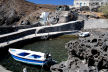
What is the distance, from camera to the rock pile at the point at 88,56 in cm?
704

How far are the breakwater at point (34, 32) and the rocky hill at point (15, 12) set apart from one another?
1137cm

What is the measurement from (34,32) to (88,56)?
72.8 feet

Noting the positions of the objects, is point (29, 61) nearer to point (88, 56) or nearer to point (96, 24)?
point (88, 56)

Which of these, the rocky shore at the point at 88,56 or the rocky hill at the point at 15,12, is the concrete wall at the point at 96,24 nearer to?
the rocky hill at the point at 15,12

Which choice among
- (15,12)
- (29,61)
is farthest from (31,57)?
(15,12)

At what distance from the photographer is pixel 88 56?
733 centimetres

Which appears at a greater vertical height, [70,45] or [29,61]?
[70,45]

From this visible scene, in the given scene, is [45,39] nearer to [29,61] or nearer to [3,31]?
[3,31]

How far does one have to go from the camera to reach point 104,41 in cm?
737

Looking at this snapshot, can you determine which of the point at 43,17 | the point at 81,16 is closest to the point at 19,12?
the point at 43,17

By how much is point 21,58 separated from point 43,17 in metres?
25.7

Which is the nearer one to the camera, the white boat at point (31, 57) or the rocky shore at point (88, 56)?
the rocky shore at point (88, 56)

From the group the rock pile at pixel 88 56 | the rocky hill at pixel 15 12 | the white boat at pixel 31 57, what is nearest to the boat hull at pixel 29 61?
the white boat at pixel 31 57

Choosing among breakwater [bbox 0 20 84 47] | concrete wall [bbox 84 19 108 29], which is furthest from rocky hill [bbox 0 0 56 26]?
concrete wall [bbox 84 19 108 29]
